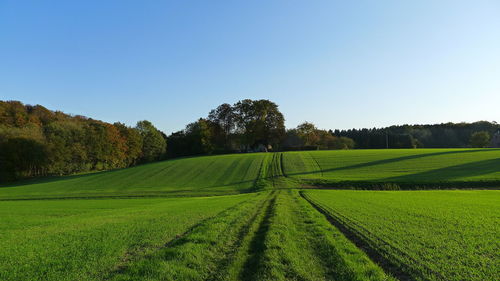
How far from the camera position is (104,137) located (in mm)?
85562

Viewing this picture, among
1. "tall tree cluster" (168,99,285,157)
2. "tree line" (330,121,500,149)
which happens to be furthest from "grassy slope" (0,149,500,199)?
"tree line" (330,121,500,149)

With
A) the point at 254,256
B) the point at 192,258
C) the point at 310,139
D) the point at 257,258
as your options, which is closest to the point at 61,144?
the point at 192,258

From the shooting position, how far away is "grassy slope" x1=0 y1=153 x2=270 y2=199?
40.1m

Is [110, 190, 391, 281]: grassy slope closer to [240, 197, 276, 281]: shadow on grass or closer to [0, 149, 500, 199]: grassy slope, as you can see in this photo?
[240, 197, 276, 281]: shadow on grass

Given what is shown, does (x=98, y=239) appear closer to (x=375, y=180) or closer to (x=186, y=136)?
(x=375, y=180)

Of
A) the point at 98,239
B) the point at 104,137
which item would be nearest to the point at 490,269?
the point at 98,239

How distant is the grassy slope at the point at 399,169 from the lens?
37969mm

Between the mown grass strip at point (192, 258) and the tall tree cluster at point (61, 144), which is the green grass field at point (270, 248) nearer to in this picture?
the mown grass strip at point (192, 258)

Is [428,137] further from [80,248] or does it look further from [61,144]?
[80,248]

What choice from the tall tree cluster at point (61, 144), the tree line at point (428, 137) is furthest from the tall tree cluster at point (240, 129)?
the tree line at point (428, 137)

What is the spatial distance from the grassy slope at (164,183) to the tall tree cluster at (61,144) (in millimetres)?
18520

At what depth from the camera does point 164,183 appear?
4659 cm

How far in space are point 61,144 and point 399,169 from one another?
258 feet

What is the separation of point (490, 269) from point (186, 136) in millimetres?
115233
